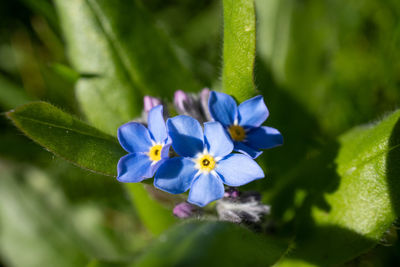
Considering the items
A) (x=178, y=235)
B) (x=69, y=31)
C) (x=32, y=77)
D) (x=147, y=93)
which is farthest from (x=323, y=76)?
(x=32, y=77)

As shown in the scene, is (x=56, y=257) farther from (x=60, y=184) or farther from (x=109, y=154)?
(x=109, y=154)

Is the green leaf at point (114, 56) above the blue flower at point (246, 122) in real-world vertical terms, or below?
above

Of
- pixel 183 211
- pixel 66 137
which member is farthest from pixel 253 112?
pixel 66 137

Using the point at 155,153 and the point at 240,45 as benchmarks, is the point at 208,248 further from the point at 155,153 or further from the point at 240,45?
the point at 240,45

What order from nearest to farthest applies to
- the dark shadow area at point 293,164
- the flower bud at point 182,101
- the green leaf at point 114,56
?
1. the flower bud at point 182,101
2. the dark shadow area at point 293,164
3. the green leaf at point 114,56

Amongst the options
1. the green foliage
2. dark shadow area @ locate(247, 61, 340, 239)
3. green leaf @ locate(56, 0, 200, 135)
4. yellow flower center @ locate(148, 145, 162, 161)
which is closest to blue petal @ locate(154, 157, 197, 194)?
yellow flower center @ locate(148, 145, 162, 161)

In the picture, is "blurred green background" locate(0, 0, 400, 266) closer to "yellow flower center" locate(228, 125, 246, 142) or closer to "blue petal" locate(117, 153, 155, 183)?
"yellow flower center" locate(228, 125, 246, 142)

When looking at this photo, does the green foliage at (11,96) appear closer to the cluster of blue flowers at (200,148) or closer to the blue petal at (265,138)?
the cluster of blue flowers at (200,148)

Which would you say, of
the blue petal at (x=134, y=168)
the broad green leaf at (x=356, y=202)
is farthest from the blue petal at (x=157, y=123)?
the broad green leaf at (x=356, y=202)

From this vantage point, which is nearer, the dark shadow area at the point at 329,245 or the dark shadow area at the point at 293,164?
the dark shadow area at the point at 329,245
